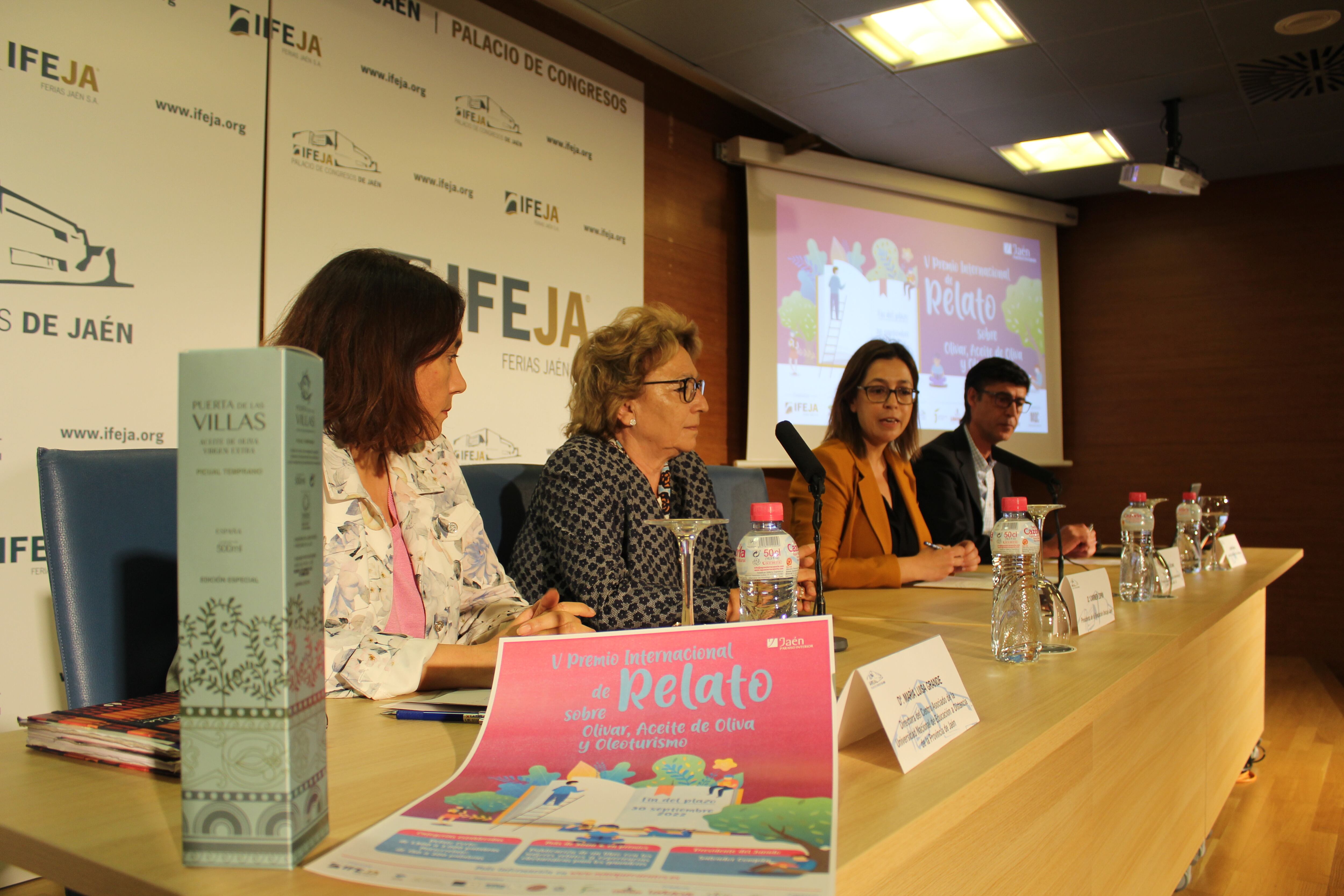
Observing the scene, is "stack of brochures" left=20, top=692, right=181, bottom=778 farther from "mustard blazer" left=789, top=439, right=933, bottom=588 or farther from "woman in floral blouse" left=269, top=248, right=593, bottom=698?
"mustard blazer" left=789, top=439, right=933, bottom=588

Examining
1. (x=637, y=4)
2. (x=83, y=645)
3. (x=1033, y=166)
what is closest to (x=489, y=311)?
(x=637, y=4)

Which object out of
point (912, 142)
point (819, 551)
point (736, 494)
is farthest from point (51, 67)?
point (912, 142)

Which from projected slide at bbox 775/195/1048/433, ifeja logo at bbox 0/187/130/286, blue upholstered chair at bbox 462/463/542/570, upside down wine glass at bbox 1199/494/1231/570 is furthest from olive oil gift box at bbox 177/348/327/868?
projected slide at bbox 775/195/1048/433

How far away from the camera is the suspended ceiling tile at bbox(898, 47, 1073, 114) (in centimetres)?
384

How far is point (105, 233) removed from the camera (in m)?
2.25

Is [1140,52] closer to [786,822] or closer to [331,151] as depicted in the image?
[331,151]

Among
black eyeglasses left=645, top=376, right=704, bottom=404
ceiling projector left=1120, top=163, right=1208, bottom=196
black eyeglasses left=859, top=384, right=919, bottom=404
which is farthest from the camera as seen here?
ceiling projector left=1120, top=163, right=1208, bottom=196

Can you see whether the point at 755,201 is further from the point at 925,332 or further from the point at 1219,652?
the point at 1219,652

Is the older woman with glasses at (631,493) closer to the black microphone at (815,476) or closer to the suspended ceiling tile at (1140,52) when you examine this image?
Result: the black microphone at (815,476)

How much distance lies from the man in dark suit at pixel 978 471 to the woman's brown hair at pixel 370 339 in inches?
74.9

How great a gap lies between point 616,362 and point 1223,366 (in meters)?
4.94

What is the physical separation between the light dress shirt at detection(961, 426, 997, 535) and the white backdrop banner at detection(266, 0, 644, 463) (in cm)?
161

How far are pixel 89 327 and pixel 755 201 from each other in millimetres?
3219

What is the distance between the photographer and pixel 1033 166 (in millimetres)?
5184
